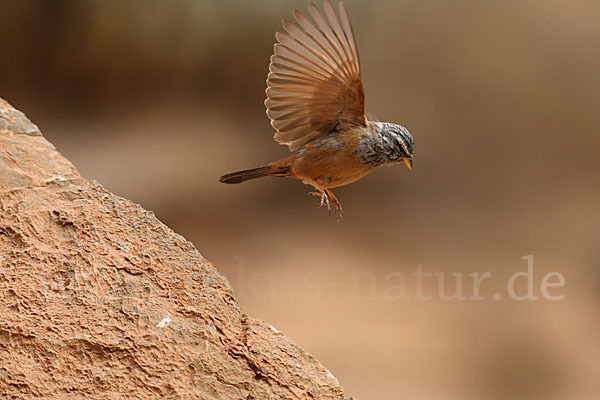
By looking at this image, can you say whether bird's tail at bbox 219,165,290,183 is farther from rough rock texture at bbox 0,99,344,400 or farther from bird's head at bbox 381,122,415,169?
rough rock texture at bbox 0,99,344,400

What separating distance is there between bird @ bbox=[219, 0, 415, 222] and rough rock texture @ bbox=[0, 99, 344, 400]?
2.32ft

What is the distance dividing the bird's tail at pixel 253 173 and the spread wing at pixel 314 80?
0.10 meters

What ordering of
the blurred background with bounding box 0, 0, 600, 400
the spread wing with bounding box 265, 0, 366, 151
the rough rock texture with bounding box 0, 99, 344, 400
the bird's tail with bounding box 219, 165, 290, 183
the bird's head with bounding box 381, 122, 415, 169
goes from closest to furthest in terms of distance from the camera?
the rough rock texture with bounding box 0, 99, 344, 400, the spread wing with bounding box 265, 0, 366, 151, the bird's head with bounding box 381, 122, 415, 169, the bird's tail with bounding box 219, 165, 290, 183, the blurred background with bounding box 0, 0, 600, 400

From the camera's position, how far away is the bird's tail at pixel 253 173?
2578 millimetres

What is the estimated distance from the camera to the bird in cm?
228

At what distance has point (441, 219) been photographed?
5.54 meters

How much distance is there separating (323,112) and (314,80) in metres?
0.15

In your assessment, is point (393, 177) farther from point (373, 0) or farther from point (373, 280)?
point (373, 0)

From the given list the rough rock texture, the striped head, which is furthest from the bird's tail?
the rough rock texture

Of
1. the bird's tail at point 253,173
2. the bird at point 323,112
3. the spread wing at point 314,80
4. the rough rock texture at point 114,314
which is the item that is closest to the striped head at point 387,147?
the bird at point 323,112

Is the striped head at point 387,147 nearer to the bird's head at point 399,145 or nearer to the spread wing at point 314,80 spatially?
the bird's head at point 399,145

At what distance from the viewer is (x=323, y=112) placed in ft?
8.27

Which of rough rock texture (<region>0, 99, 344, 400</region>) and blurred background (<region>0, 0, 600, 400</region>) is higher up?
blurred background (<region>0, 0, 600, 400</region>)

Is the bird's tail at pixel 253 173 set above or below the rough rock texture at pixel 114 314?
above
